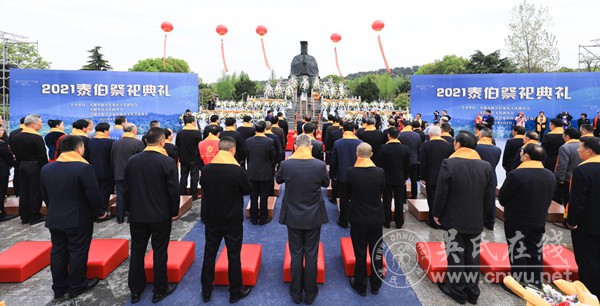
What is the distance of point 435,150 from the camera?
13.6 feet

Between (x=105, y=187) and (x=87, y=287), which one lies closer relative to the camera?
(x=87, y=287)

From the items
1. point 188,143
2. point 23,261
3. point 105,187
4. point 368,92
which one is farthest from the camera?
point 368,92

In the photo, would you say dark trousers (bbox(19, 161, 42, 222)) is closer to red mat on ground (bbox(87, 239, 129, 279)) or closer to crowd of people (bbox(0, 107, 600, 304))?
red mat on ground (bbox(87, 239, 129, 279))

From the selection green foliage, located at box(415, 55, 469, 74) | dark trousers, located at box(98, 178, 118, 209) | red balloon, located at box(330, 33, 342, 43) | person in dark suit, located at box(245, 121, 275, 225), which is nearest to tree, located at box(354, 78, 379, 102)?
green foliage, located at box(415, 55, 469, 74)

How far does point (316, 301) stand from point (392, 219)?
7.17 feet

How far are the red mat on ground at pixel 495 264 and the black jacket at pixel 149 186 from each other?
2946mm

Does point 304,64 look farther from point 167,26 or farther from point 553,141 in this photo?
point 553,141

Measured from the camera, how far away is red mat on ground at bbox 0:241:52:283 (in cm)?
290

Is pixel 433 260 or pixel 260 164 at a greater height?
pixel 260 164

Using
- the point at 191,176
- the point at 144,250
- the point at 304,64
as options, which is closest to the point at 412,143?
the point at 191,176

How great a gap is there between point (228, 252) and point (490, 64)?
2475cm

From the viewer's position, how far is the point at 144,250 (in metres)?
2.70

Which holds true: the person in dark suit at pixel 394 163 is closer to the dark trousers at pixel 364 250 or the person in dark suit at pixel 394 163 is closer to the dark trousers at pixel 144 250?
the dark trousers at pixel 364 250

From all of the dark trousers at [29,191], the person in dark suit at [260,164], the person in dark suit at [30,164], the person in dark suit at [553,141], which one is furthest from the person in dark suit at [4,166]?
the person in dark suit at [553,141]
